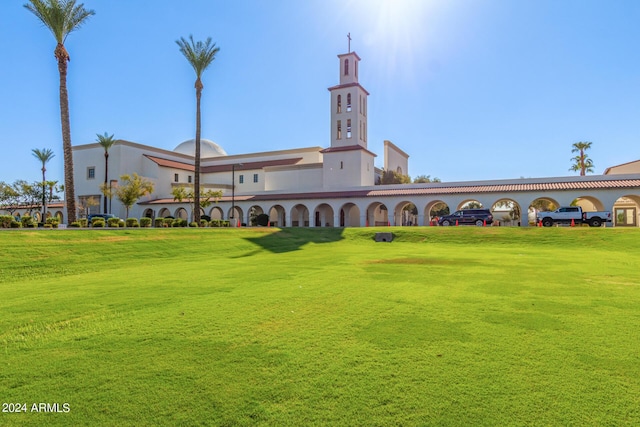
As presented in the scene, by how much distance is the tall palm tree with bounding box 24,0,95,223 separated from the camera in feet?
77.5

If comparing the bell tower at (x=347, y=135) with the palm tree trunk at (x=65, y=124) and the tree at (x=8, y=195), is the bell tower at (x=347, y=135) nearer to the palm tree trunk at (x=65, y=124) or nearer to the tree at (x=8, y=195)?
the palm tree trunk at (x=65, y=124)

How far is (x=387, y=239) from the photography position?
85.8ft

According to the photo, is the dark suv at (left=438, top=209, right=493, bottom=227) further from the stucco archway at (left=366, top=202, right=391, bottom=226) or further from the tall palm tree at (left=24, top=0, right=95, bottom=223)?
the tall palm tree at (left=24, top=0, right=95, bottom=223)

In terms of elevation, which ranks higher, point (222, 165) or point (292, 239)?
point (222, 165)

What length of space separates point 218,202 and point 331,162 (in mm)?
16133

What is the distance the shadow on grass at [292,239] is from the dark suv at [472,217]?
11138 millimetres

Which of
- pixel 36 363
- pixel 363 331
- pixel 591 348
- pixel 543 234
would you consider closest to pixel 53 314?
pixel 36 363

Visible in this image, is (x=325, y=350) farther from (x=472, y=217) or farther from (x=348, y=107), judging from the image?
(x=348, y=107)

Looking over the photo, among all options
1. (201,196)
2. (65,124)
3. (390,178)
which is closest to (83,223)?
(65,124)

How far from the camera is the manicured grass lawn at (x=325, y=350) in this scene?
122 inches

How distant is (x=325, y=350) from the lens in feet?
14.1

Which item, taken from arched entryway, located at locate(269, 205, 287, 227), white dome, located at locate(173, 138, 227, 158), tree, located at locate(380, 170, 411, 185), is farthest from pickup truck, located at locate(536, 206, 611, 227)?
white dome, located at locate(173, 138, 227, 158)

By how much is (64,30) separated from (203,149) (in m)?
46.2

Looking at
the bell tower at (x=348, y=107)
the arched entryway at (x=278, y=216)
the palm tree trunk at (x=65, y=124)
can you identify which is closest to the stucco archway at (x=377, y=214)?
the bell tower at (x=348, y=107)
